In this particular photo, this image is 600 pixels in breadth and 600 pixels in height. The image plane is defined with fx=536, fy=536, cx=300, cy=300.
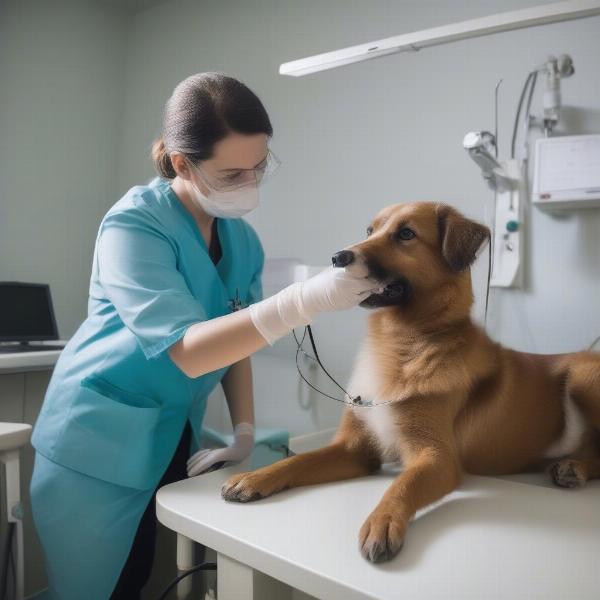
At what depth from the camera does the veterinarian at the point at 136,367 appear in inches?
42.6

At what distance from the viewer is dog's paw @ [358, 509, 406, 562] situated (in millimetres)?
649

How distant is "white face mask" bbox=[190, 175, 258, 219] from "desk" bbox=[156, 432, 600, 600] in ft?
1.96

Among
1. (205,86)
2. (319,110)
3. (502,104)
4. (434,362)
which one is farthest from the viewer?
(319,110)

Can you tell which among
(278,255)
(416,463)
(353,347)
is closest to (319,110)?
(278,255)

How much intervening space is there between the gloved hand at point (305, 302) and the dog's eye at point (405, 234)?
0.18 meters

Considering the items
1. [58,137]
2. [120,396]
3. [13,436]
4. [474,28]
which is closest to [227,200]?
[120,396]

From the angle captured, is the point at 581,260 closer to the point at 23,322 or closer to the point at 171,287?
the point at 171,287

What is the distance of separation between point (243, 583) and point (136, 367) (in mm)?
543

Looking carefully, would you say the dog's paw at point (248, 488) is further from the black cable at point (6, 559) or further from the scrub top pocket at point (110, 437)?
the black cable at point (6, 559)

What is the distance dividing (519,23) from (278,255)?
138 centimetres

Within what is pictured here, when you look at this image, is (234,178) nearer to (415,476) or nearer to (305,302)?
(305,302)

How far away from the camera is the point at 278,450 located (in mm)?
1444

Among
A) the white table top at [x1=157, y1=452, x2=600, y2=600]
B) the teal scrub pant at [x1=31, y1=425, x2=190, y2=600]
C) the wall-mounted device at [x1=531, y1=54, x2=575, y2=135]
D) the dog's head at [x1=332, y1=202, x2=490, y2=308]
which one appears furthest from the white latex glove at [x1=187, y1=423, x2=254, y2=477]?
the wall-mounted device at [x1=531, y1=54, x2=575, y2=135]

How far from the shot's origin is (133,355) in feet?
3.67
